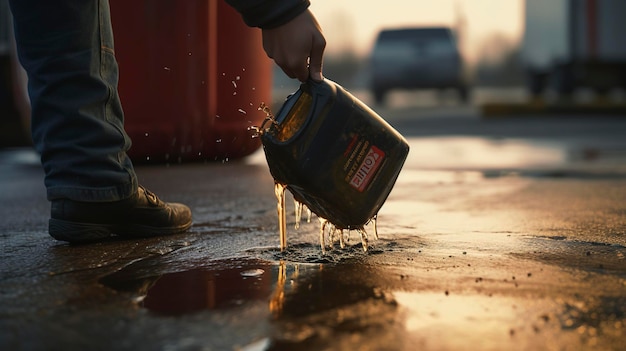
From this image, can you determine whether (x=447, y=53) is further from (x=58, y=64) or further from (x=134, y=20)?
(x=58, y=64)

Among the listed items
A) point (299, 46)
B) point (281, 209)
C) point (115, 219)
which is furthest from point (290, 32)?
point (115, 219)

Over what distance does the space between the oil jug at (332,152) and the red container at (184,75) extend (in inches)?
93.7

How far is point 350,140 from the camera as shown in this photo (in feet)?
6.48

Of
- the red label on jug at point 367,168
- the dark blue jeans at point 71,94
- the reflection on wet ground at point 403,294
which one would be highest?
the dark blue jeans at point 71,94

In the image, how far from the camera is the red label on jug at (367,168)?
1.98 m

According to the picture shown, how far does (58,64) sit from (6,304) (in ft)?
2.61

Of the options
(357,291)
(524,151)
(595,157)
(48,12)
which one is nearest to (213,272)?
(357,291)

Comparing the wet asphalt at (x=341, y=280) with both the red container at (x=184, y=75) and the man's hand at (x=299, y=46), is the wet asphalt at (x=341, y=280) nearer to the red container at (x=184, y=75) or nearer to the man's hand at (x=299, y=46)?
the man's hand at (x=299, y=46)

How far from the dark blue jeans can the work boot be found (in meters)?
0.04

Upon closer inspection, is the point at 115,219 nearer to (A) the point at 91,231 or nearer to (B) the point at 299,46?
(A) the point at 91,231

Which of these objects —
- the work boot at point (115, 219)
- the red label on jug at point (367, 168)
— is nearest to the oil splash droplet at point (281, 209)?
the red label on jug at point (367, 168)

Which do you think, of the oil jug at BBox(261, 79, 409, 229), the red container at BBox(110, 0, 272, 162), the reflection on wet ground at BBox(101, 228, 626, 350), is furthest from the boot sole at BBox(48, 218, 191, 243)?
the red container at BBox(110, 0, 272, 162)

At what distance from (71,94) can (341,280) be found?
0.93 m

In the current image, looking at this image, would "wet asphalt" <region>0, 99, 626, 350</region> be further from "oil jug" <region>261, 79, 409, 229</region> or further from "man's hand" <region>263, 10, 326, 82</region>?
"man's hand" <region>263, 10, 326, 82</region>
